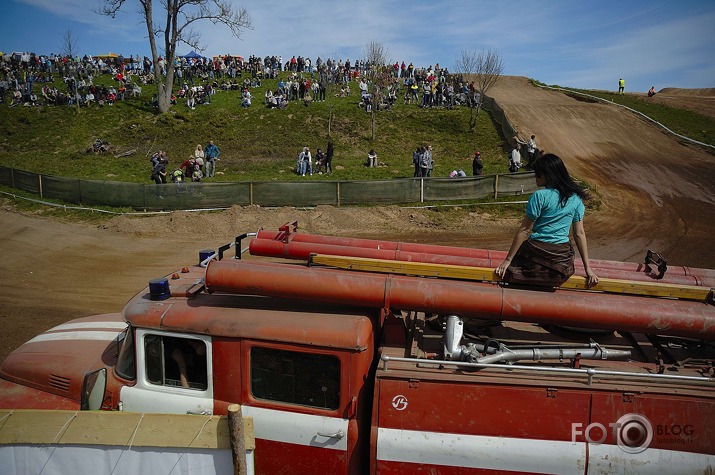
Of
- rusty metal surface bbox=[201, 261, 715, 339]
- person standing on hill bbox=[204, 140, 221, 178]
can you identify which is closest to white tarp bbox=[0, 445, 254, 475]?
rusty metal surface bbox=[201, 261, 715, 339]

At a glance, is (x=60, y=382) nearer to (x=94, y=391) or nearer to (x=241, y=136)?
(x=94, y=391)

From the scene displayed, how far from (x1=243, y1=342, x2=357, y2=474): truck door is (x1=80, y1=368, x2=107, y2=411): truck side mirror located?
168cm

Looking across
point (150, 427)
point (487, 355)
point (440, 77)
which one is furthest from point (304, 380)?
point (440, 77)

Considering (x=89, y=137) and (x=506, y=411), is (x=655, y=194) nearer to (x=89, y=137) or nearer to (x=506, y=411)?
(x=506, y=411)

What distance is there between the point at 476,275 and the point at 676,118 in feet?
128

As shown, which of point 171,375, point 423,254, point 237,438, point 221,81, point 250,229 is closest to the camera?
point 237,438

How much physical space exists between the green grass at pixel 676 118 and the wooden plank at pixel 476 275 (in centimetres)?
3245

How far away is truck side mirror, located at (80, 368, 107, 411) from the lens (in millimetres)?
5289

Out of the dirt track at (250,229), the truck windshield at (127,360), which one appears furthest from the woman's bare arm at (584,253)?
the dirt track at (250,229)

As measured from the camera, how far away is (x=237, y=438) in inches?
176

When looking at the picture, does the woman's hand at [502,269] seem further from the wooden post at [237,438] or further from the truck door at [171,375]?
the truck door at [171,375]

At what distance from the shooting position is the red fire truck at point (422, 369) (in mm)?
4520

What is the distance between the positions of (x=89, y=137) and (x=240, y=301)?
3644 centimetres

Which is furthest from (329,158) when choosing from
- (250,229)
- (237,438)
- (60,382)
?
(237,438)
